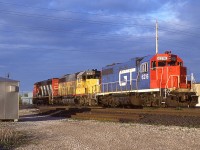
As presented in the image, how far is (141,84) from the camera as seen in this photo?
24.7 m

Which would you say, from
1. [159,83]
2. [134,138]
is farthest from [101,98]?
[134,138]

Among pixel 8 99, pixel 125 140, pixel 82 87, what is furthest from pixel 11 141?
pixel 82 87

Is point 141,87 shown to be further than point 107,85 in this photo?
No

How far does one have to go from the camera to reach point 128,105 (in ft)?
88.2

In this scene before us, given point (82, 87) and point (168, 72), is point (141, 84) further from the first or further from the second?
point (82, 87)

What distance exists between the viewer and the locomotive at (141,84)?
22156 millimetres

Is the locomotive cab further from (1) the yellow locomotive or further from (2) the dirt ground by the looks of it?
(1) the yellow locomotive

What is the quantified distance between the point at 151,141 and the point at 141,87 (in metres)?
14.2

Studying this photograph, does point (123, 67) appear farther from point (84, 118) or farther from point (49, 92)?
point (49, 92)

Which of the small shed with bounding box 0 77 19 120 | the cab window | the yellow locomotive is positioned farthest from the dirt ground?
the yellow locomotive

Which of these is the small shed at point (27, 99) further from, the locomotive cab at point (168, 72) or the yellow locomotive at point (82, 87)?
the locomotive cab at point (168, 72)

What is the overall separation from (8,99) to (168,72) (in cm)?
1017

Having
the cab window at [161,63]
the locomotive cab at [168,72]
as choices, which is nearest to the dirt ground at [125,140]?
the locomotive cab at [168,72]

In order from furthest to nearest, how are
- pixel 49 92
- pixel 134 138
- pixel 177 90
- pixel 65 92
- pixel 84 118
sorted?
1. pixel 49 92
2. pixel 65 92
3. pixel 177 90
4. pixel 84 118
5. pixel 134 138
